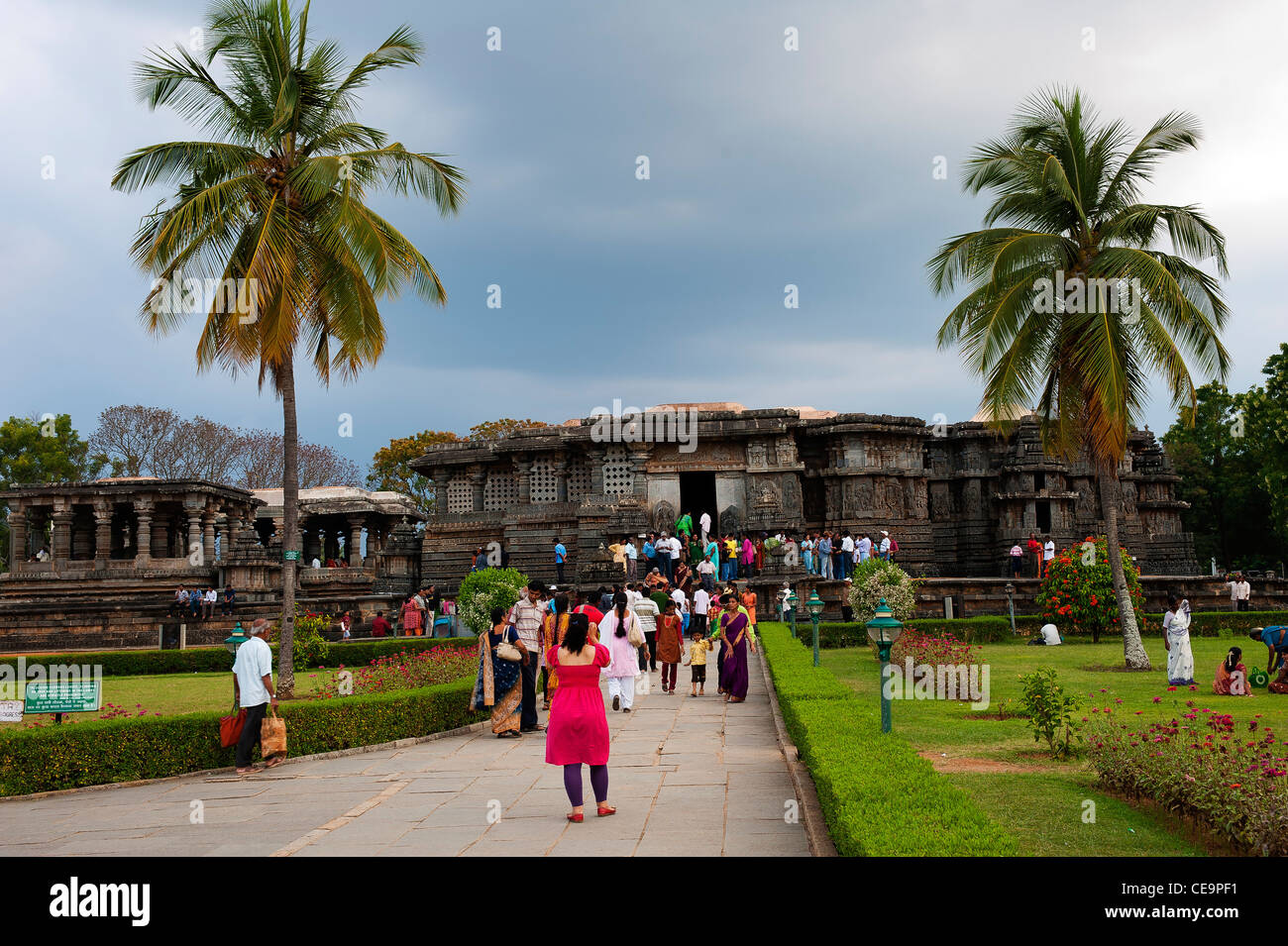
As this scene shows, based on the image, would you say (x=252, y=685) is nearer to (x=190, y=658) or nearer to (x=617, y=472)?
(x=190, y=658)

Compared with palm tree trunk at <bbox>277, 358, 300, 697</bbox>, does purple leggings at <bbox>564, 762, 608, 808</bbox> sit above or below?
below

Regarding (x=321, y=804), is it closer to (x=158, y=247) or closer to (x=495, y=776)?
(x=495, y=776)

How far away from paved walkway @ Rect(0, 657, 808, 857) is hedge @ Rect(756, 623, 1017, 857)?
1.46 ft

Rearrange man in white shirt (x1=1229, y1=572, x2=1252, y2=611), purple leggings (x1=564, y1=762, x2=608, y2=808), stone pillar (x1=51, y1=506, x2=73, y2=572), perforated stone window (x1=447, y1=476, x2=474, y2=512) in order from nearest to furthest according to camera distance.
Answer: purple leggings (x1=564, y1=762, x2=608, y2=808), man in white shirt (x1=1229, y1=572, x2=1252, y2=611), perforated stone window (x1=447, y1=476, x2=474, y2=512), stone pillar (x1=51, y1=506, x2=73, y2=572)

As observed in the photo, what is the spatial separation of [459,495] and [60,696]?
2281cm

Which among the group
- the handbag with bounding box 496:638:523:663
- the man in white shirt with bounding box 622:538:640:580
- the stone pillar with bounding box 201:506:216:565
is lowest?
the handbag with bounding box 496:638:523:663

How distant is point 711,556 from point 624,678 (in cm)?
1223

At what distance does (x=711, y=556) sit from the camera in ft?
81.6

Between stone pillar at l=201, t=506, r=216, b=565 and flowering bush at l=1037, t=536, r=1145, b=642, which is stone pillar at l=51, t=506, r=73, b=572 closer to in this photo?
stone pillar at l=201, t=506, r=216, b=565

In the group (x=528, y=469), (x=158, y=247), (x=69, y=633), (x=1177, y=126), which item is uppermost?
(x=1177, y=126)

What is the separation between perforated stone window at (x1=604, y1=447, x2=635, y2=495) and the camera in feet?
99.9

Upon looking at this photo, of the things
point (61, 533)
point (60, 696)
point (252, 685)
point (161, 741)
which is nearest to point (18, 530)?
point (61, 533)

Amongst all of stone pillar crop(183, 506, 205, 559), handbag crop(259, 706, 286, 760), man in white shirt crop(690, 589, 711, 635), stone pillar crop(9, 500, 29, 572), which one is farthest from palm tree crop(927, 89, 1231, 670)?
stone pillar crop(9, 500, 29, 572)
